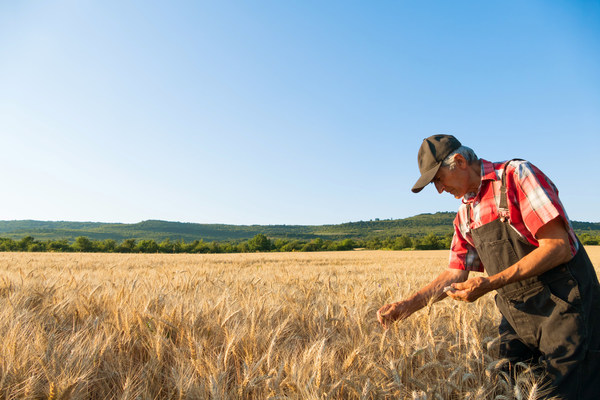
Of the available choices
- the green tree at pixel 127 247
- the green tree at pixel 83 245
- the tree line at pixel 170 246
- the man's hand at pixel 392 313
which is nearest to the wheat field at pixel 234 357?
the man's hand at pixel 392 313

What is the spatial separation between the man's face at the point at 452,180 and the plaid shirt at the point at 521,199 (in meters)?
0.10

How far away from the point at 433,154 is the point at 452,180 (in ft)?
0.73

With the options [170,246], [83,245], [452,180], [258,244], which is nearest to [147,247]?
[170,246]

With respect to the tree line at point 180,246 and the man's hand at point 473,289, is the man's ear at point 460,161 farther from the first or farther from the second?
the tree line at point 180,246

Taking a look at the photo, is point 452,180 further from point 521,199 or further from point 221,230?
point 221,230

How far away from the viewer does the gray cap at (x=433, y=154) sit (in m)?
2.37

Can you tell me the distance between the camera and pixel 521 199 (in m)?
2.19

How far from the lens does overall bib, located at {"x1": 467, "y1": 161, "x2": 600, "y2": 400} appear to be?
200 cm

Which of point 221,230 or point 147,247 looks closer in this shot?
point 147,247

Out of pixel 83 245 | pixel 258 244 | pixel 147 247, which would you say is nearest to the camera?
pixel 83 245

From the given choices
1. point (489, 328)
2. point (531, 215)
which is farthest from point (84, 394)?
point (489, 328)

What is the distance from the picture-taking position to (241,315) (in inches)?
113

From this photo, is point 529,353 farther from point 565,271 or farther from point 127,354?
point 127,354

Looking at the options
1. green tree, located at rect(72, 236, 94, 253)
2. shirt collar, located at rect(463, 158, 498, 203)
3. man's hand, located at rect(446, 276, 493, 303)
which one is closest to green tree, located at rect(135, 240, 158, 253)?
green tree, located at rect(72, 236, 94, 253)
